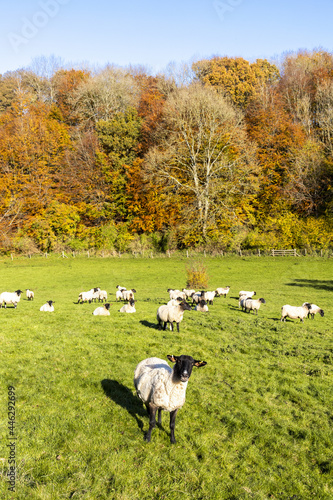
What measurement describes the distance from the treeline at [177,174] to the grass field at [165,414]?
3706cm

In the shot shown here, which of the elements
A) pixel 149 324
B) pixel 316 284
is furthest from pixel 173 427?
pixel 316 284

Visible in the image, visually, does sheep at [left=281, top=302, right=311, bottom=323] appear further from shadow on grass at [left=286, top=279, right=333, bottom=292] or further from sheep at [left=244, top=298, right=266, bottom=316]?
shadow on grass at [left=286, top=279, right=333, bottom=292]

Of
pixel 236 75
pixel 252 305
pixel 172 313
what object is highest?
pixel 236 75

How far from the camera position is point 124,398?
7.79 metres

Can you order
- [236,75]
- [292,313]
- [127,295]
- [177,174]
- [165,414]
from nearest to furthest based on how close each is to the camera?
[165,414] → [292,313] → [127,295] → [177,174] → [236,75]

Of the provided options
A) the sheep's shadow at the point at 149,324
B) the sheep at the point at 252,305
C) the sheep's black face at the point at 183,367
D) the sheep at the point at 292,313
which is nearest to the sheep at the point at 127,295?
the sheep's shadow at the point at 149,324

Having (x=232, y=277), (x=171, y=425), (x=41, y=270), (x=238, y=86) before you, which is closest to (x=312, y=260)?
(x=232, y=277)

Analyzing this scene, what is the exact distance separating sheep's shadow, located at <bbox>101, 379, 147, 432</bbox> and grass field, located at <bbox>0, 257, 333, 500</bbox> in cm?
4

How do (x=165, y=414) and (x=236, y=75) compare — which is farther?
(x=236, y=75)

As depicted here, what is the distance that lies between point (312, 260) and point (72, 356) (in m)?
39.9

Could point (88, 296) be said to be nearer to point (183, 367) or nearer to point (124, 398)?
point (124, 398)

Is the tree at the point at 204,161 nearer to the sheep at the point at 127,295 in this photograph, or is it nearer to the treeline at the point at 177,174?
the treeline at the point at 177,174

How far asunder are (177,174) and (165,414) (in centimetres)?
4830

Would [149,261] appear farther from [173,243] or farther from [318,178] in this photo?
[318,178]
